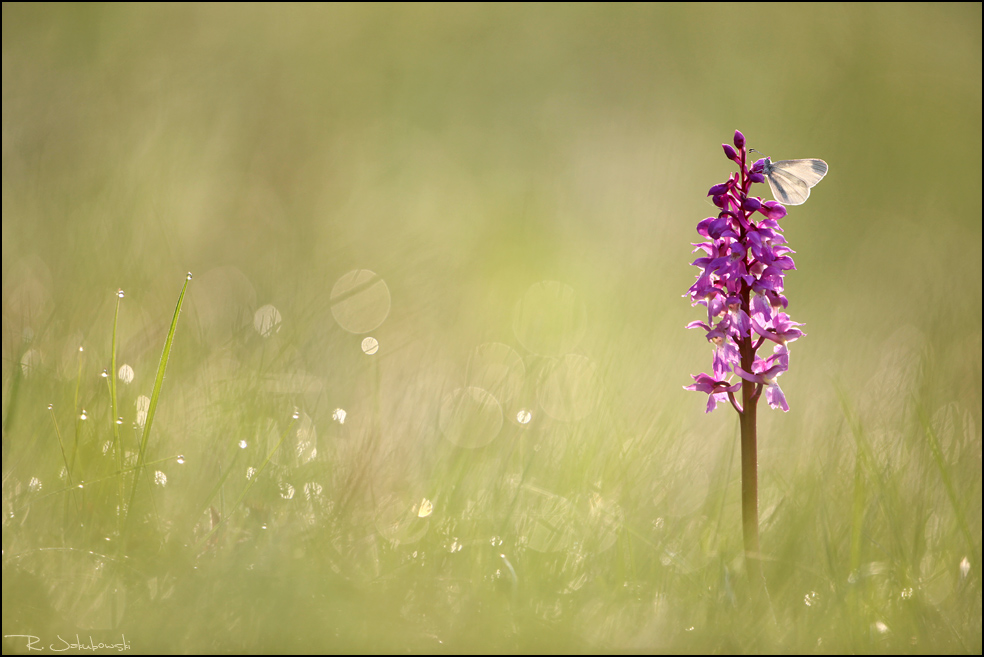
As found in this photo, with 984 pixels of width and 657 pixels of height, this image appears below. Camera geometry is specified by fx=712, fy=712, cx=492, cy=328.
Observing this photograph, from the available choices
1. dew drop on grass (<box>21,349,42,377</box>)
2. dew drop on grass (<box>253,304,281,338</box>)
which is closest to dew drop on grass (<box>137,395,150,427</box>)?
dew drop on grass (<box>21,349,42,377</box>)

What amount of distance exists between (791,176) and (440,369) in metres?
2.37

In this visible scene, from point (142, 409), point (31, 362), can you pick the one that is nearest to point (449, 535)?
point (142, 409)

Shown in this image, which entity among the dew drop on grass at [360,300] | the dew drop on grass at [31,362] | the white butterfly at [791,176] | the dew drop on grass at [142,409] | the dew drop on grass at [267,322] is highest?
the white butterfly at [791,176]

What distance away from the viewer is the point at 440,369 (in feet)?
13.0

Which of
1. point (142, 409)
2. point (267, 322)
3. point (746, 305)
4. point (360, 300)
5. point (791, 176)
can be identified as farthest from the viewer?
point (360, 300)

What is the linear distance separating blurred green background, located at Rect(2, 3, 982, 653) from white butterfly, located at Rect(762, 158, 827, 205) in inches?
22.6

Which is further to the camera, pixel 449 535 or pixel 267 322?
pixel 267 322

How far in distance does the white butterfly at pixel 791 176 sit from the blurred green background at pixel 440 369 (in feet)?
1.88

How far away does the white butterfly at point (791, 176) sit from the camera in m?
1.97

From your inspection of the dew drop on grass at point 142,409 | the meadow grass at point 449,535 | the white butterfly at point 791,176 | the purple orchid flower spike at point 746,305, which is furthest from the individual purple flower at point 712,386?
the dew drop on grass at point 142,409

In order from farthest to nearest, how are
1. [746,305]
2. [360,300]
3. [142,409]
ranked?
[360,300] → [142,409] → [746,305]

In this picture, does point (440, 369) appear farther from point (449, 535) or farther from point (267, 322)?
point (449, 535)

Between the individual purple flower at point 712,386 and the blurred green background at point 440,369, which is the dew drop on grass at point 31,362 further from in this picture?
the individual purple flower at point 712,386

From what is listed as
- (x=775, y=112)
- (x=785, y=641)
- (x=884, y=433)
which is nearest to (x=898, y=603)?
(x=785, y=641)
